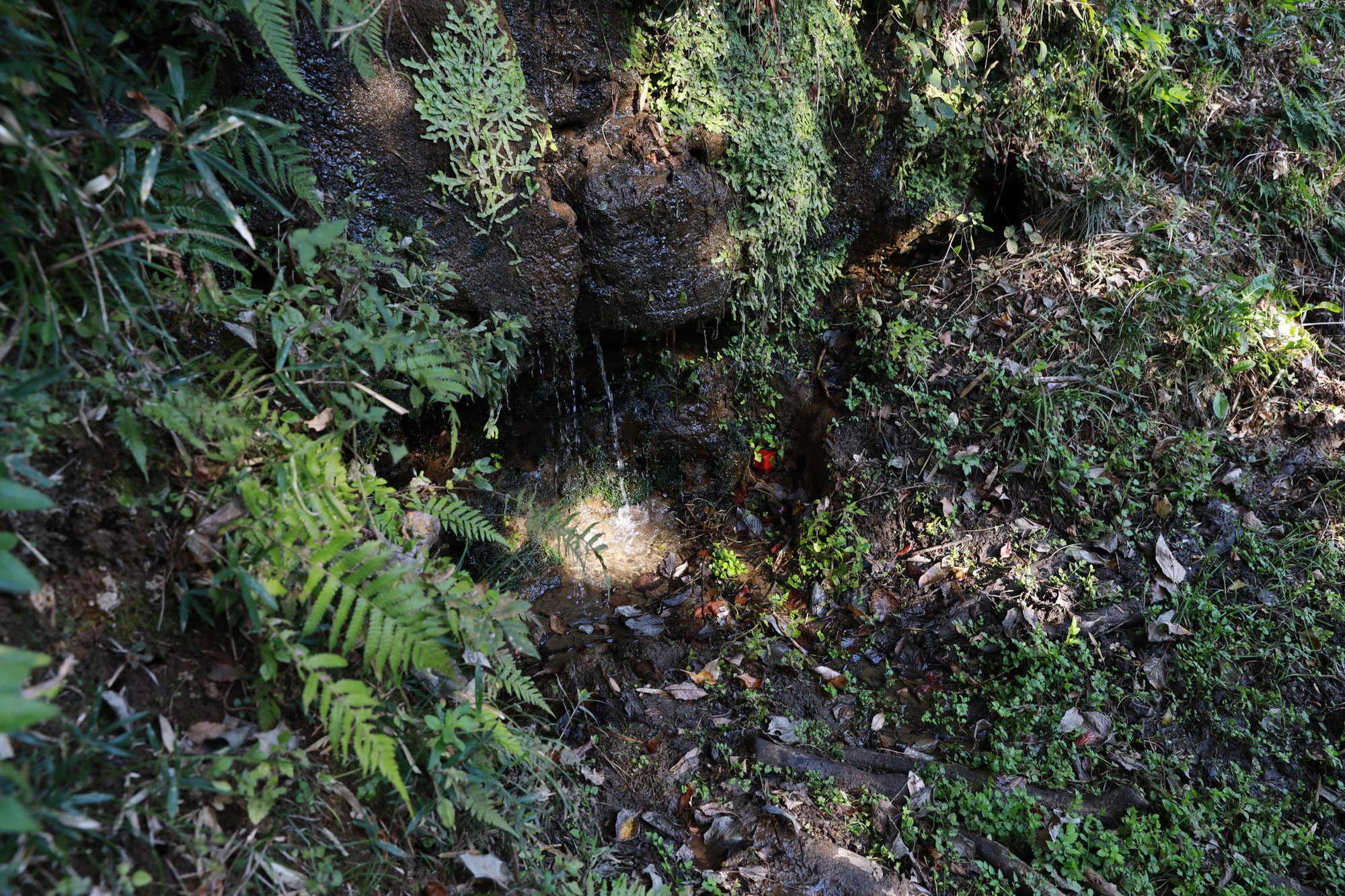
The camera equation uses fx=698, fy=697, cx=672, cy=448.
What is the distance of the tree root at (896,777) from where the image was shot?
10.5 feet

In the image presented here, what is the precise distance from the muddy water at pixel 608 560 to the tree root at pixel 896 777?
161 cm

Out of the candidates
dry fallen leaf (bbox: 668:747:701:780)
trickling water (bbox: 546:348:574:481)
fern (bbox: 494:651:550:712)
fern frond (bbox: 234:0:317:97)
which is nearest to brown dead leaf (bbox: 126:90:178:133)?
fern frond (bbox: 234:0:317:97)

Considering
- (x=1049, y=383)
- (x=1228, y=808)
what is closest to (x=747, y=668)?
(x=1228, y=808)

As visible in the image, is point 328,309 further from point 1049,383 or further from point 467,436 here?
point 1049,383

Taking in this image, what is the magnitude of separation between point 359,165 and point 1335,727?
551 centimetres

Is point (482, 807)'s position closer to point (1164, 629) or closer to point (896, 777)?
point (896, 777)

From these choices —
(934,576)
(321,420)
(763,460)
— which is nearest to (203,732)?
(321,420)

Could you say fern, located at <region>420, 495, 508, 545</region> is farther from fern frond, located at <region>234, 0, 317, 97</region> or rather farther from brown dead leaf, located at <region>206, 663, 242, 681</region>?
fern frond, located at <region>234, 0, 317, 97</region>

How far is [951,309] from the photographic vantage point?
205 inches

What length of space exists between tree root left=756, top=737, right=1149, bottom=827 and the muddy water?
161 centimetres

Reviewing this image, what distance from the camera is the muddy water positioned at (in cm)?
466

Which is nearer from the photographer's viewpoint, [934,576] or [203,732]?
[203,732]

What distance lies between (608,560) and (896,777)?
2435 mm

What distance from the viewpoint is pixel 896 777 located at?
3.36m
